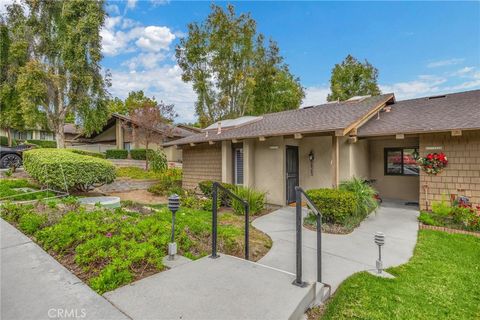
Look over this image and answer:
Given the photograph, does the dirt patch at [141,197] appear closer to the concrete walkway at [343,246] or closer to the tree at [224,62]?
the concrete walkway at [343,246]

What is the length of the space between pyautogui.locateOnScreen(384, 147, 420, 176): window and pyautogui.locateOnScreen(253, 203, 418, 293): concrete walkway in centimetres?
297

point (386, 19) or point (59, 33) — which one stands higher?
point (59, 33)

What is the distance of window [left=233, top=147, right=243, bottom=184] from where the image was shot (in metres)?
9.95

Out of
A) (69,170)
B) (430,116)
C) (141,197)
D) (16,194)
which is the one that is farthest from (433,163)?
(16,194)

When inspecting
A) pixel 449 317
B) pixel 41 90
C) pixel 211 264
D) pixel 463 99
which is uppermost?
pixel 41 90

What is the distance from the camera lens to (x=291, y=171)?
9086 millimetres

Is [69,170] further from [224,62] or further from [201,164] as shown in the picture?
[224,62]

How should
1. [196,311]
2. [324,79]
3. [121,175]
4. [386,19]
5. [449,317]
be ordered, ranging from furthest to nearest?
1. [324,79]
2. [121,175]
3. [386,19]
4. [449,317]
5. [196,311]

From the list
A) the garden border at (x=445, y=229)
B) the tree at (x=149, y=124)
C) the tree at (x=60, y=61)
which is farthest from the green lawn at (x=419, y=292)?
the tree at (x=60, y=61)

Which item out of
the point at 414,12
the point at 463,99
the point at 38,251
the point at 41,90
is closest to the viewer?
the point at 38,251

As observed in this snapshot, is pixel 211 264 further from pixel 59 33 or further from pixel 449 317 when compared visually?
pixel 59 33

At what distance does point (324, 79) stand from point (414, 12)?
50.7ft

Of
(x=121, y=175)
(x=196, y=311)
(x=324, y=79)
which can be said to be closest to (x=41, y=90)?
(x=121, y=175)

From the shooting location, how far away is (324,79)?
2620 centimetres
